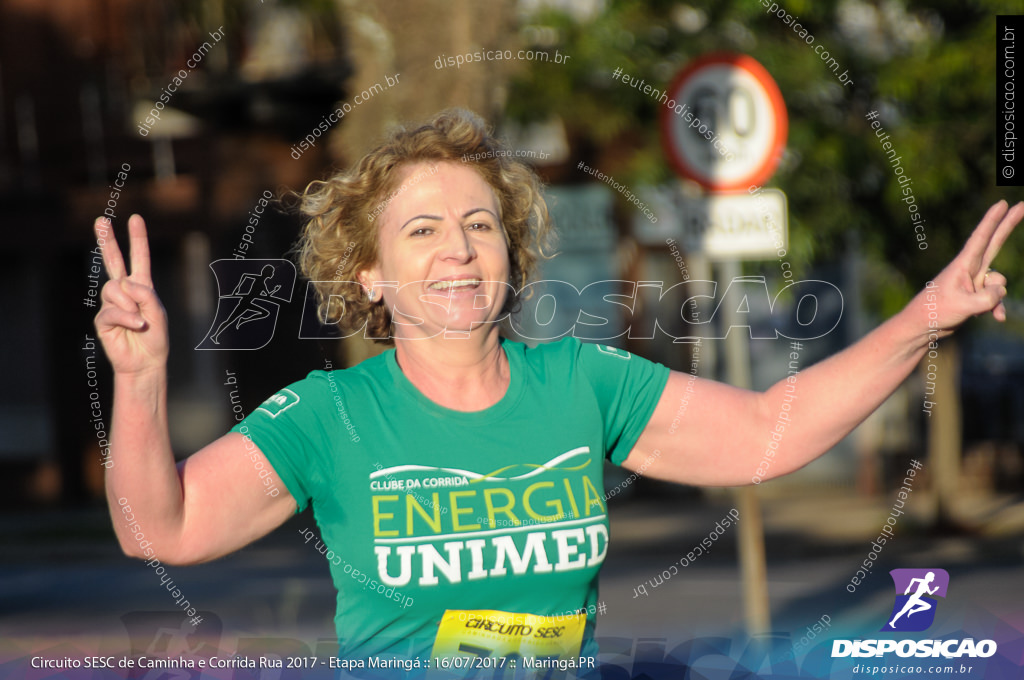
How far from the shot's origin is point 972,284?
211cm

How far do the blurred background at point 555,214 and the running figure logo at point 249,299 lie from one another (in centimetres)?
31

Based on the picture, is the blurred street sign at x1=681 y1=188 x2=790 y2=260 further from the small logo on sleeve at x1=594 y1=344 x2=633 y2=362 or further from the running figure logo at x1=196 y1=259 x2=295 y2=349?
the small logo on sleeve at x1=594 y1=344 x2=633 y2=362

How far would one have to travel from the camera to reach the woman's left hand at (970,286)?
6.85ft

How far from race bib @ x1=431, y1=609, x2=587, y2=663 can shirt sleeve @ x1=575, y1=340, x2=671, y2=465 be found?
0.40 metres

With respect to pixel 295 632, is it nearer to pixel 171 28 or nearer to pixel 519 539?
pixel 519 539

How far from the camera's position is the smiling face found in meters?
2.20

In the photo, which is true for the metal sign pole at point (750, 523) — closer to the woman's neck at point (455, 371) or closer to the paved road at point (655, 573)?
the paved road at point (655, 573)

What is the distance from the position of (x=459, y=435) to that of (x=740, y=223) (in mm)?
2715

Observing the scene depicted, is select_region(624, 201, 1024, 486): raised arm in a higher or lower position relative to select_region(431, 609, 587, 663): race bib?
higher

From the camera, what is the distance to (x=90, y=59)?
1225 centimetres

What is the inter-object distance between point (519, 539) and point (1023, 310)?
28.2ft

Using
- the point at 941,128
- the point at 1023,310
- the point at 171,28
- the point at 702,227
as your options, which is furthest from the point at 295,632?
the point at 171,28

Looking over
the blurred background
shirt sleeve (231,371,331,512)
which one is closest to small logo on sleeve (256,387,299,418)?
shirt sleeve (231,371,331,512)

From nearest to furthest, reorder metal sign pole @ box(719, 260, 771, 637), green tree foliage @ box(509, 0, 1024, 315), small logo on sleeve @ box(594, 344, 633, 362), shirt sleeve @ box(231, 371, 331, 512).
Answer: shirt sleeve @ box(231, 371, 331, 512) < small logo on sleeve @ box(594, 344, 633, 362) < metal sign pole @ box(719, 260, 771, 637) < green tree foliage @ box(509, 0, 1024, 315)
